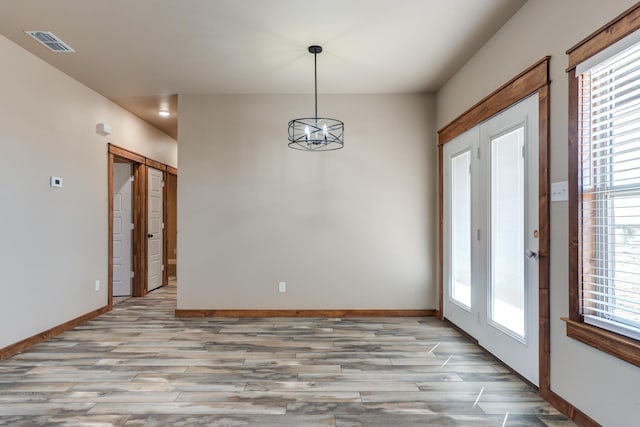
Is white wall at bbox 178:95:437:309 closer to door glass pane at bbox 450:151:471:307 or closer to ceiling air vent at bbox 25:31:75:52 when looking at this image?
door glass pane at bbox 450:151:471:307

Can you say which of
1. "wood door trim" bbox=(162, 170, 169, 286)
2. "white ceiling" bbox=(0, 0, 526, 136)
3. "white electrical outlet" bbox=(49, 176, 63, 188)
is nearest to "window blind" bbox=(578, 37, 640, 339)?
"white ceiling" bbox=(0, 0, 526, 136)

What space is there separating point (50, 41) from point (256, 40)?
1.81 m

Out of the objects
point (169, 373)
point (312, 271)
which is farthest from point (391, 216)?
point (169, 373)

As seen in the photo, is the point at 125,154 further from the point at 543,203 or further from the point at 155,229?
the point at 543,203

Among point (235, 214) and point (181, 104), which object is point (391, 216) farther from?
point (181, 104)

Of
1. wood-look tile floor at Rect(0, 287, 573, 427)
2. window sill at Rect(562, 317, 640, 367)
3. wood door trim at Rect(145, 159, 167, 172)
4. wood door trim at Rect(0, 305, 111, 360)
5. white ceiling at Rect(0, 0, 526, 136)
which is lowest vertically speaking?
wood-look tile floor at Rect(0, 287, 573, 427)

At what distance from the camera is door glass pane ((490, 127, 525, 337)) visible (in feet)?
8.93

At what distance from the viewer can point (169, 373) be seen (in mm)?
2809

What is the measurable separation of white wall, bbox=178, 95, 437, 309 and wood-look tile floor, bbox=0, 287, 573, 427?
0.60 m

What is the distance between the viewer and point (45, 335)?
3.58 metres

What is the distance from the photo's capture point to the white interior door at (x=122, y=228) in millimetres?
5703

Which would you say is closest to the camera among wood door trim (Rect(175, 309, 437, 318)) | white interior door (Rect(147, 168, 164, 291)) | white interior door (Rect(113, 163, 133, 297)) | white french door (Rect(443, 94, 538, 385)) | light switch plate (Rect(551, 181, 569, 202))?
light switch plate (Rect(551, 181, 569, 202))

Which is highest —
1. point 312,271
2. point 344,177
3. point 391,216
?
point 344,177

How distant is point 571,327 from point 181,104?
14.8 feet
